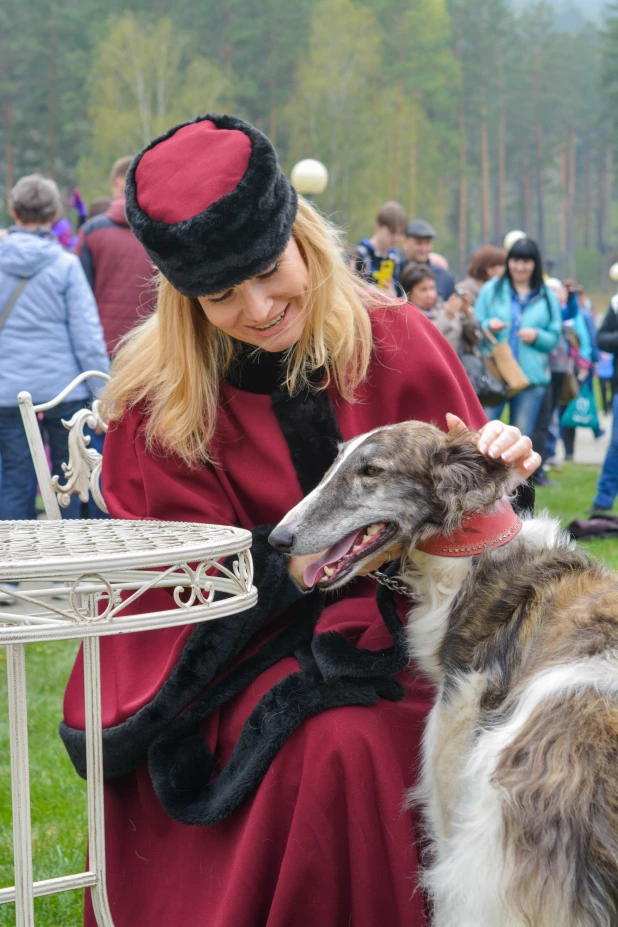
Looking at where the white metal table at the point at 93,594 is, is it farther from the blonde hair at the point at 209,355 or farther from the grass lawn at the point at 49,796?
the grass lawn at the point at 49,796

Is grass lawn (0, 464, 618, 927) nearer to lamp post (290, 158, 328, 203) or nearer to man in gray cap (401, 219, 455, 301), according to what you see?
man in gray cap (401, 219, 455, 301)

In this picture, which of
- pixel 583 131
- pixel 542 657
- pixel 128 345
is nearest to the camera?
pixel 542 657

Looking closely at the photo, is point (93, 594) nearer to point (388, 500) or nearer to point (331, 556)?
point (331, 556)

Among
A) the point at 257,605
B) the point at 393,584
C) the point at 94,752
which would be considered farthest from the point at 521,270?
the point at 94,752

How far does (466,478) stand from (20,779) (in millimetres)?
1191

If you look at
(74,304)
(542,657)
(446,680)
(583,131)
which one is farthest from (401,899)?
(583,131)

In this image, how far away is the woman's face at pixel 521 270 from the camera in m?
9.98

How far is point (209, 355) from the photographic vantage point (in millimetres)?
3092

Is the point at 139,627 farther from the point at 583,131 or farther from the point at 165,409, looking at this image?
the point at 583,131

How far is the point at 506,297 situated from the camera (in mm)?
10125

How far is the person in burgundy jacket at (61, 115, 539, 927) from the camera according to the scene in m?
2.43

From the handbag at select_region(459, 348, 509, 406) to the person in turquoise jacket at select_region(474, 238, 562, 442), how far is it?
50cm

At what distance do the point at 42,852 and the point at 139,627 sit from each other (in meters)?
2.20

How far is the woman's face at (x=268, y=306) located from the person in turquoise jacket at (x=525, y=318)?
704 cm
